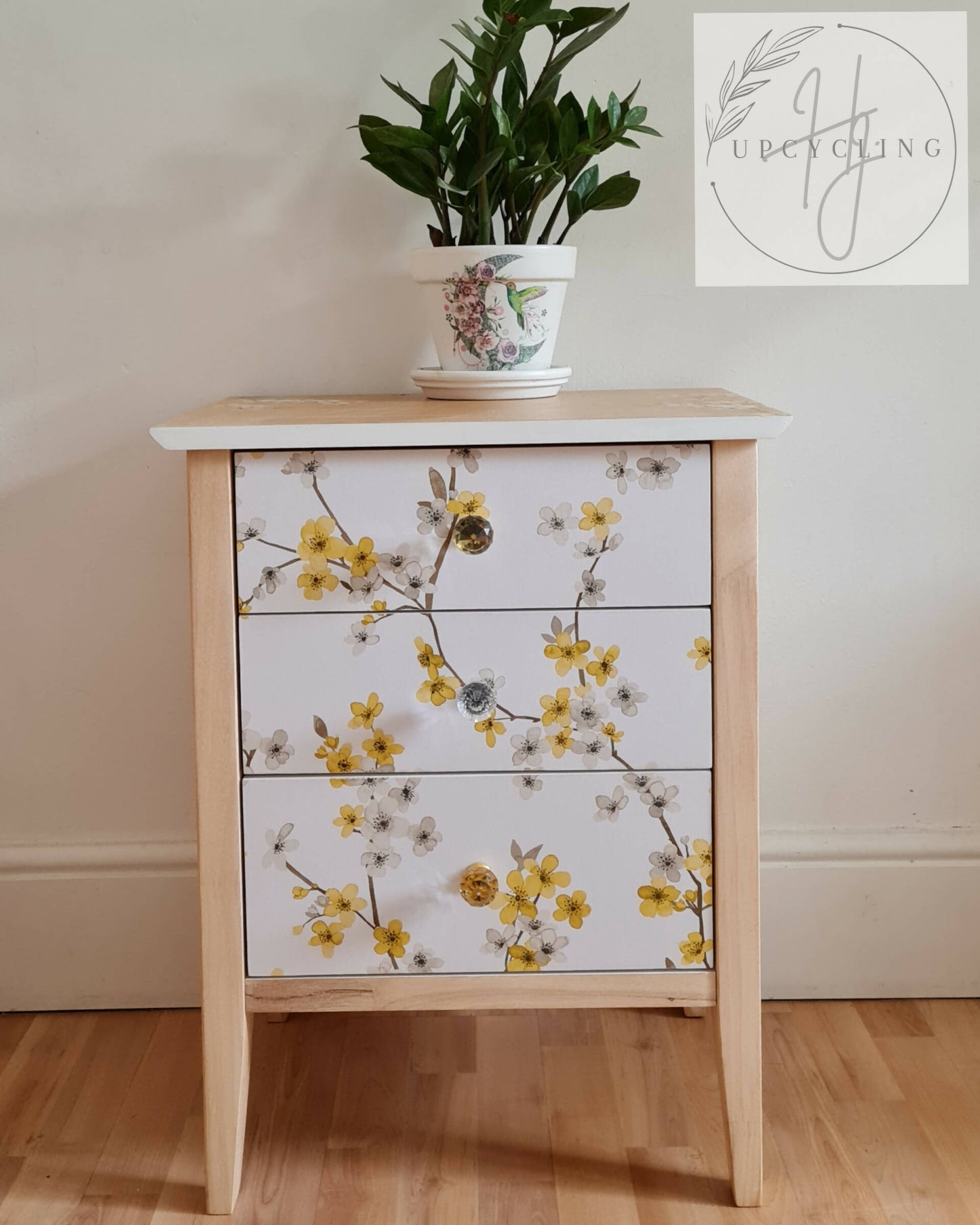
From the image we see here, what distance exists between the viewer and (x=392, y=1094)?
132 cm

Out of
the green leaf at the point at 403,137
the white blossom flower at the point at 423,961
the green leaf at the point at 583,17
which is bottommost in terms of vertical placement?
the white blossom flower at the point at 423,961

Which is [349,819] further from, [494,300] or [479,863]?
[494,300]

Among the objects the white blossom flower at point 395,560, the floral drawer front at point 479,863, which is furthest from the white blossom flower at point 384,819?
the white blossom flower at point 395,560

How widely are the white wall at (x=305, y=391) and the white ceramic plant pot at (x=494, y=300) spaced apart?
19cm

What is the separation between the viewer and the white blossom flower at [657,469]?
105 centimetres

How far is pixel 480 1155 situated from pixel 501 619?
0.56m

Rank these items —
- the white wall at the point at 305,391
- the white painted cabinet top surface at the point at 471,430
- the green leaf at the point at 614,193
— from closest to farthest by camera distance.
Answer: the white painted cabinet top surface at the point at 471,430 < the green leaf at the point at 614,193 < the white wall at the point at 305,391

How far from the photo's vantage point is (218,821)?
1.09m

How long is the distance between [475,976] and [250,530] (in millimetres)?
459

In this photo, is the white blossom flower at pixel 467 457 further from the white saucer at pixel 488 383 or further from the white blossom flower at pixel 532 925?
the white blossom flower at pixel 532 925

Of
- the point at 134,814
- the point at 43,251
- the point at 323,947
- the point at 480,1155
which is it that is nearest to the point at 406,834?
the point at 323,947

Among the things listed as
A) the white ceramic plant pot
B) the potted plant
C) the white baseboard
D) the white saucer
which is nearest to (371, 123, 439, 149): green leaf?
the potted plant

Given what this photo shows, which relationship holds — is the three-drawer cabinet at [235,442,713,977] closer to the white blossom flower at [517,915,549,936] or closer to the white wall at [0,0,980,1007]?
the white blossom flower at [517,915,549,936]

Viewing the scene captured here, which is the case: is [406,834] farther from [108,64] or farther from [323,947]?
[108,64]
